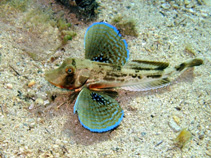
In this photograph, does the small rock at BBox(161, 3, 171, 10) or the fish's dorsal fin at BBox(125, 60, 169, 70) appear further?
the small rock at BBox(161, 3, 171, 10)

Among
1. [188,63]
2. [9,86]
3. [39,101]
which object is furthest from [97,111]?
[188,63]

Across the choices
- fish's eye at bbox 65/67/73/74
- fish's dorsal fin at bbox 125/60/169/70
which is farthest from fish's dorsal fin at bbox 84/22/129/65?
fish's eye at bbox 65/67/73/74

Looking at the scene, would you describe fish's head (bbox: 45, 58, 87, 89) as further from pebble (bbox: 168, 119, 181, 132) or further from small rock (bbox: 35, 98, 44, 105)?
pebble (bbox: 168, 119, 181, 132)

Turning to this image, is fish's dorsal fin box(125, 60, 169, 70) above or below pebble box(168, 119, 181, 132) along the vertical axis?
above

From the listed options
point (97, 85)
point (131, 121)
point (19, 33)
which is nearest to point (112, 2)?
point (19, 33)

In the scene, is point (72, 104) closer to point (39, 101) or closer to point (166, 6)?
point (39, 101)

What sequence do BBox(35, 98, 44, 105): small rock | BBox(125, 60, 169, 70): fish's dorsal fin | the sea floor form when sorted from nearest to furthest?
the sea floor
BBox(35, 98, 44, 105): small rock
BBox(125, 60, 169, 70): fish's dorsal fin

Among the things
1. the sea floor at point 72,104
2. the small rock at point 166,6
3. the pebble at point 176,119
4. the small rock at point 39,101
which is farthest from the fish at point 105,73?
the small rock at point 166,6

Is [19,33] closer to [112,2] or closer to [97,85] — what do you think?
[97,85]

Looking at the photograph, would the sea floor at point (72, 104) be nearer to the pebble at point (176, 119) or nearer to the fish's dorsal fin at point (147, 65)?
the pebble at point (176, 119)
